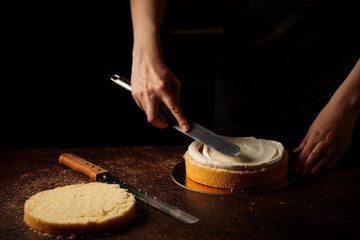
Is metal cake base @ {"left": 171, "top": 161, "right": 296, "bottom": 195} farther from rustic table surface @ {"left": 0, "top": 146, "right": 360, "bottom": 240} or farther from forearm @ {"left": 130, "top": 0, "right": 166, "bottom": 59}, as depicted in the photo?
forearm @ {"left": 130, "top": 0, "right": 166, "bottom": 59}

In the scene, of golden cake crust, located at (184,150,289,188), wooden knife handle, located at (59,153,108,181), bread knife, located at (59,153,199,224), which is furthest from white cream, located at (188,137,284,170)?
wooden knife handle, located at (59,153,108,181)

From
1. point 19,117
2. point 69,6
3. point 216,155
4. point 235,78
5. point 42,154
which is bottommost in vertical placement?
point 19,117

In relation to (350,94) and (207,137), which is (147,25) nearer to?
(207,137)

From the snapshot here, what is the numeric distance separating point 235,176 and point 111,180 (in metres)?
0.45

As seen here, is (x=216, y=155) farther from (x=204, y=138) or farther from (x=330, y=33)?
(x=330, y=33)

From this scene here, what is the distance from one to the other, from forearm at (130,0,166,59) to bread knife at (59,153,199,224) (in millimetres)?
529

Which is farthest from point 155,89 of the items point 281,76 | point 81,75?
point 81,75

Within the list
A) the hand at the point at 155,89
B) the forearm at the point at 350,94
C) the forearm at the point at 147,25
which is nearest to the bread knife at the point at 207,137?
the hand at the point at 155,89

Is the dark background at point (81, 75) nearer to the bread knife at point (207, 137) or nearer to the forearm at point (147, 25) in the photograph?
the forearm at point (147, 25)

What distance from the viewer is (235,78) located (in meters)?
2.38

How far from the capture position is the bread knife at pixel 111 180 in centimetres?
142

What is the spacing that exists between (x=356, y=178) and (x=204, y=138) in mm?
587

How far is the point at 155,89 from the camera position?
1.84 metres

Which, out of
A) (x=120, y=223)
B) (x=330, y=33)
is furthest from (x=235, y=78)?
(x=120, y=223)
